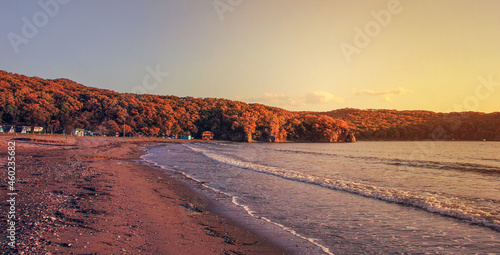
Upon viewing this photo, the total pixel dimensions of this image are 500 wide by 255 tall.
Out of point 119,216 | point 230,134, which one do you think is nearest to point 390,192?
point 119,216

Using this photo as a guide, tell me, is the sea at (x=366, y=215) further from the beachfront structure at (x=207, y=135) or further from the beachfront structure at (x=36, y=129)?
the beachfront structure at (x=207, y=135)

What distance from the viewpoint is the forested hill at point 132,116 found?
77625mm

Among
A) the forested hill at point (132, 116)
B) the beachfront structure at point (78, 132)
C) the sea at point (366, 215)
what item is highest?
the forested hill at point (132, 116)

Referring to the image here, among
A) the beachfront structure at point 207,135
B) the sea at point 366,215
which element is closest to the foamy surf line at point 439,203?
the sea at point 366,215

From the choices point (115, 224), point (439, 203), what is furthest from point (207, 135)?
point (115, 224)

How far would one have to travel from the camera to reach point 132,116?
4178 inches

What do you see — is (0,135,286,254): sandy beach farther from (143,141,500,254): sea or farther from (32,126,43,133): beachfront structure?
(32,126,43,133): beachfront structure

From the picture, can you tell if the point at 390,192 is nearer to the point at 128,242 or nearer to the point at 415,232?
the point at 415,232

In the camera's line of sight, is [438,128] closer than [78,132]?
No

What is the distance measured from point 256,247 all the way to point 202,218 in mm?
→ 2599

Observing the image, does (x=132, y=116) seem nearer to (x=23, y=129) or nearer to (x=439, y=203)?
(x=23, y=129)

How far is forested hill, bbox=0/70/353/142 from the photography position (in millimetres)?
77625

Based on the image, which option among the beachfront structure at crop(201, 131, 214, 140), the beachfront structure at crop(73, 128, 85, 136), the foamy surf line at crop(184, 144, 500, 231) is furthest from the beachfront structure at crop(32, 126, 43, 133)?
the foamy surf line at crop(184, 144, 500, 231)

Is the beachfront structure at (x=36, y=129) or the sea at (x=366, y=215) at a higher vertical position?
the beachfront structure at (x=36, y=129)
